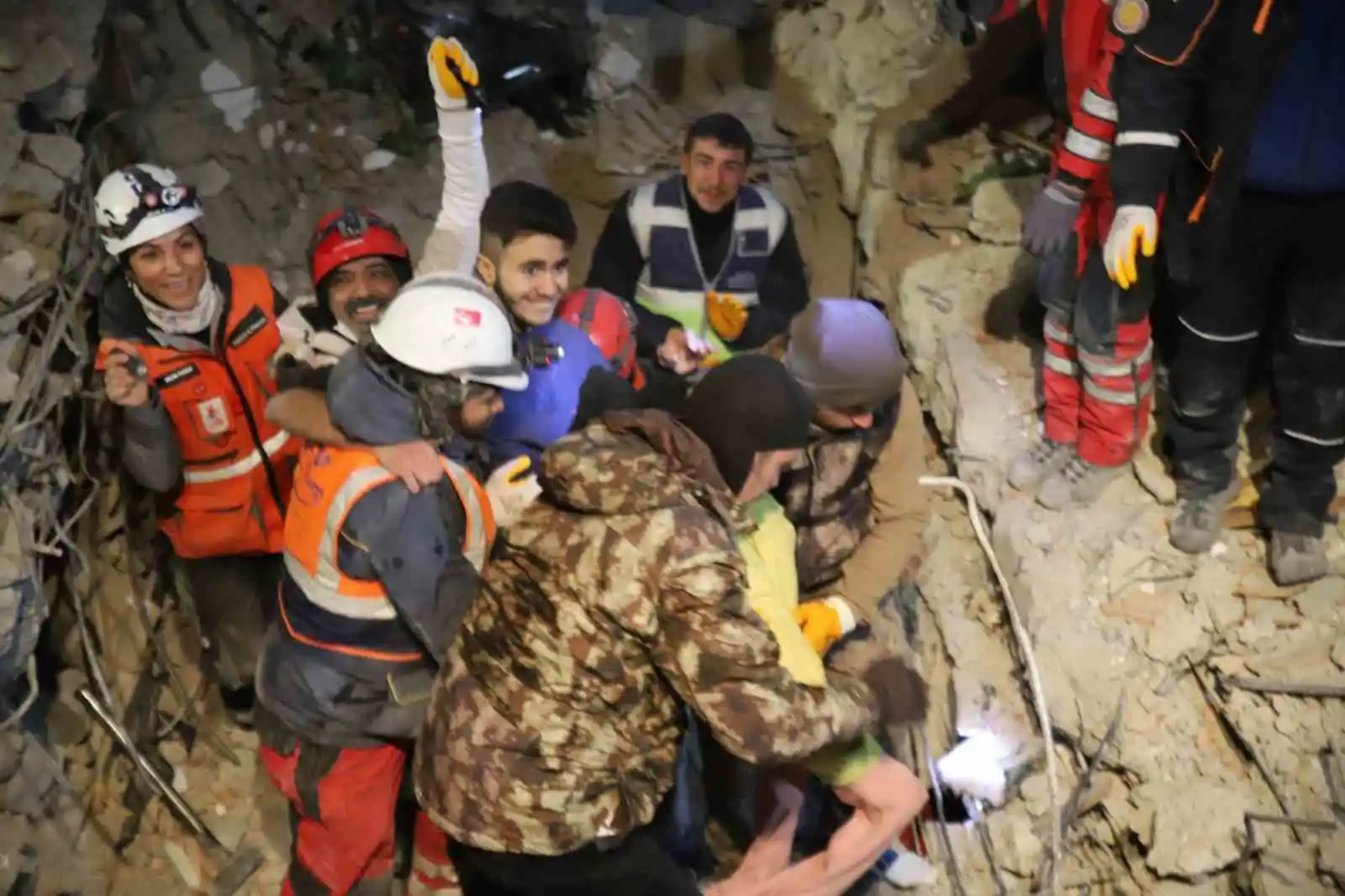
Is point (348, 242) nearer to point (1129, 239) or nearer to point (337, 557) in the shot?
point (337, 557)

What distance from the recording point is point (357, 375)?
212 cm

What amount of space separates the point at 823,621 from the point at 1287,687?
116 cm

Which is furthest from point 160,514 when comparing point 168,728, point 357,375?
point 357,375

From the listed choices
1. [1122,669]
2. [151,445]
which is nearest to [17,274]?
[151,445]

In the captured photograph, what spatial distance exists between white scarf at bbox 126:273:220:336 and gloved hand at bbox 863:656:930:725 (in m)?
1.77

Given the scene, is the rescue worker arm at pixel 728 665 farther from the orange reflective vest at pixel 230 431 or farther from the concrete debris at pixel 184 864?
the concrete debris at pixel 184 864

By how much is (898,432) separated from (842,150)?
2.02m

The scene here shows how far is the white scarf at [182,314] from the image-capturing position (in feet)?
8.41

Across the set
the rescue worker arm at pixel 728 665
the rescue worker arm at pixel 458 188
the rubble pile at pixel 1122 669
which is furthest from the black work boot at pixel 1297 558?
the rescue worker arm at pixel 458 188

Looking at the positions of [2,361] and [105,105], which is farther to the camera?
[105,105]

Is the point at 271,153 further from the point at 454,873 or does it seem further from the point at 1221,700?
the point at 1221,700

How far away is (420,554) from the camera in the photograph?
2.15 m

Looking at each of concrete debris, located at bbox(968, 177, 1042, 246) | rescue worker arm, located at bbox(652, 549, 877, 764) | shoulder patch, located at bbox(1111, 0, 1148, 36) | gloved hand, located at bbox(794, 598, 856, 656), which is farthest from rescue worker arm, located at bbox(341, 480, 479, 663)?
concrete debris, located at bbox(968, 177, 1042, 246)

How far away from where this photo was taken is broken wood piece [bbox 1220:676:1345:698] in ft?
8.27
